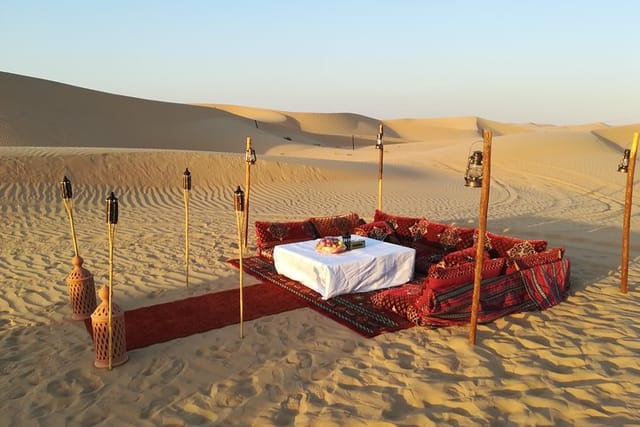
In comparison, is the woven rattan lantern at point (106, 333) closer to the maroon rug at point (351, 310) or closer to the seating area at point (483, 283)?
the maroon rug at point (351, 310)

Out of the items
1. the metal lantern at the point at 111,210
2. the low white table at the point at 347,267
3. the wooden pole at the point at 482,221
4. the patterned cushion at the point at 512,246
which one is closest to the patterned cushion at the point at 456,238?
the patterned cushion at the point at 512,246

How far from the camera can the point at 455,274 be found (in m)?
5.54

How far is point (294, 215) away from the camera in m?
13.6

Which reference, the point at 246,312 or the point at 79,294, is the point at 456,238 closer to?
the point at 246,312

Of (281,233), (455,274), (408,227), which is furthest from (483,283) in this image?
(281,233)

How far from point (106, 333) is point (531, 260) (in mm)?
5054

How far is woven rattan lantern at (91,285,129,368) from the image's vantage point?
14.4 feet

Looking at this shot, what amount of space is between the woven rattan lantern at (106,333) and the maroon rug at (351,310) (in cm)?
236

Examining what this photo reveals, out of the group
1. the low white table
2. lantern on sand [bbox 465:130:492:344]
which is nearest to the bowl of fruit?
the low white table

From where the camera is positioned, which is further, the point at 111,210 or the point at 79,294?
the point at 79,294

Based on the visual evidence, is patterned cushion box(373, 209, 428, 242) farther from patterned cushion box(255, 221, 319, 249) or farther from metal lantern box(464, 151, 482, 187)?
metal lantern box(464, 151, 482, 187)

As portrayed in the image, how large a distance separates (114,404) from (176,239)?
6.32 meters

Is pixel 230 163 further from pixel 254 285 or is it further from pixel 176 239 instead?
pixel 254 285

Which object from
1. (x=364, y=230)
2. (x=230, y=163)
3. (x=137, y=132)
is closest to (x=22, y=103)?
(x=137, y=132)
